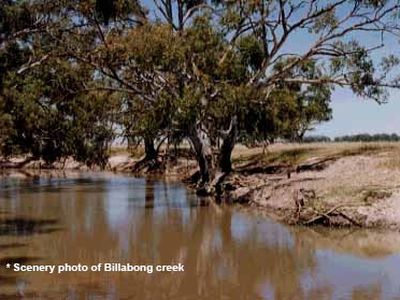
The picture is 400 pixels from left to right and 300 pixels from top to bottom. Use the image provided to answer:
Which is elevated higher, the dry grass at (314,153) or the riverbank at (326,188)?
the dry grass at (314,153)

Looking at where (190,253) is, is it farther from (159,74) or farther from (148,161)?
(148,161)

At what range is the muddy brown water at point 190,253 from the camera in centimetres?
1165

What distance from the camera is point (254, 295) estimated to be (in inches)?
450

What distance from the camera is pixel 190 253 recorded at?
50.9 ft

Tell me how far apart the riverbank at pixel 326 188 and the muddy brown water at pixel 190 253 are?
2.67 ft

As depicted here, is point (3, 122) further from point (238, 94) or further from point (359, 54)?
point (359, 54)

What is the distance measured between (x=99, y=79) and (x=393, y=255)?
21134 mm

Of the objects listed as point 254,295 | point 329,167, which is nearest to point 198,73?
point 329,167

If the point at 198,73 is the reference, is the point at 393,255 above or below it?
below

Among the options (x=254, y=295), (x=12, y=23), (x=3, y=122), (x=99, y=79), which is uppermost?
(x=12, y=23)

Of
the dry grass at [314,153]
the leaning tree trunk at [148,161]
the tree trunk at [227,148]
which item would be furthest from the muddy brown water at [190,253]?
the leaning tree trunk at [148,161]

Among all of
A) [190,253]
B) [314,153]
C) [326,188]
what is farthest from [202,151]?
[190,253]

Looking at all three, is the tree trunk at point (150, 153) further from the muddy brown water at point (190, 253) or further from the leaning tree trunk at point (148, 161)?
the muddy brown water at point (190, 253)

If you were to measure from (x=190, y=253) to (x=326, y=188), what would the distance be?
8.08 metres
